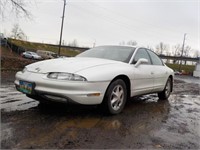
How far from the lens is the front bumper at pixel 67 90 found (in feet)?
12.4

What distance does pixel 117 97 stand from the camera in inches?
177

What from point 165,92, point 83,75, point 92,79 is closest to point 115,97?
point 92,79

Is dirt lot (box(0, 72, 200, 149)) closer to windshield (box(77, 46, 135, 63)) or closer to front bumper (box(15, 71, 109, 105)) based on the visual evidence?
front bumper (box(15, 71, 109, 105))

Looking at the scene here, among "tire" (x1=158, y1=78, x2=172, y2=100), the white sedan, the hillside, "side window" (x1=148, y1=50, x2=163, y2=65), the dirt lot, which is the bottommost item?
the dirt lot

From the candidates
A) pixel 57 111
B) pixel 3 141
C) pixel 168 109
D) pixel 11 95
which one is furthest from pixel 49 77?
pixel 168 109

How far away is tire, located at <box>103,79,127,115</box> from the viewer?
13.9ft

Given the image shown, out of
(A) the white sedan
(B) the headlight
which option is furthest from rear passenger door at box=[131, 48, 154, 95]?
(B) the headlight

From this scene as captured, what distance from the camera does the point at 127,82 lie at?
4828 mm

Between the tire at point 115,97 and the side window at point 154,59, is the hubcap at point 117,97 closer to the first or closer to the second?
the tire at point 115,97

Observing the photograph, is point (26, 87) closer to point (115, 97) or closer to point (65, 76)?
point (65, 76)

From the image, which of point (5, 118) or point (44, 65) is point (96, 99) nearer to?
point (44, 65)

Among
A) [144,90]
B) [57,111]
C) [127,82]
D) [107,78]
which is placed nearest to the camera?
[107,78]

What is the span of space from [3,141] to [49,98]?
1180mm

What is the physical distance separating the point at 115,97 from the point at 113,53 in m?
1.25
